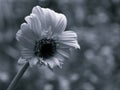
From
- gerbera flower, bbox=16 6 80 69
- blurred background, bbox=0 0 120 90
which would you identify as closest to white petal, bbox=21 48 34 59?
gerbera flower, bbox=16 6 80 69

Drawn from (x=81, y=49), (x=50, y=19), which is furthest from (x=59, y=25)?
(x=81, y=49)

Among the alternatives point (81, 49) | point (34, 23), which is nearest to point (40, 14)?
point (34, 23)

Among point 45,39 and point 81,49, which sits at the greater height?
point 45,39

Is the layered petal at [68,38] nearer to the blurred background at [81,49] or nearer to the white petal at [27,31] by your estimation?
the white petal at [27,31]

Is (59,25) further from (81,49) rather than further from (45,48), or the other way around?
(81,49)

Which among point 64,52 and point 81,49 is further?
point 81,49

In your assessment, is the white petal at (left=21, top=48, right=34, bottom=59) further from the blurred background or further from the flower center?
the blurred background

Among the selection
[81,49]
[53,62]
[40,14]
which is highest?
[40,14]

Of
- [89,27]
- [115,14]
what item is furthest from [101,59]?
[115,14]
